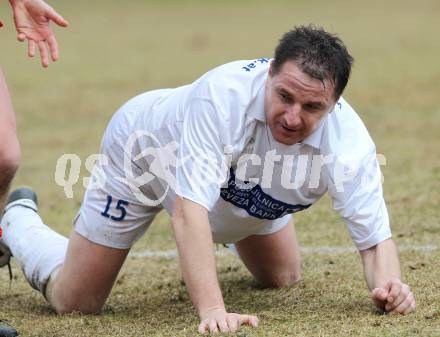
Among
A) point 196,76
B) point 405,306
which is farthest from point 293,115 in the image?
point 196,76

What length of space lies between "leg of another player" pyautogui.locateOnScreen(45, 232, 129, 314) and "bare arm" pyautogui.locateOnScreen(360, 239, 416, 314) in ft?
4.77

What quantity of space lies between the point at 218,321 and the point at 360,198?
0.88m

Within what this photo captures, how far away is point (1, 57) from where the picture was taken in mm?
17562

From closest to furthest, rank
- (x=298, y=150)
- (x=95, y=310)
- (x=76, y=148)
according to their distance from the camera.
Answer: (x=298, y=150) < (x=95, y=310) < (x=76, y=148)

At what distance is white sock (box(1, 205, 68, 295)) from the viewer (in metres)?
5.64

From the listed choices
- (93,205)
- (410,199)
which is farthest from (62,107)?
(93,205)

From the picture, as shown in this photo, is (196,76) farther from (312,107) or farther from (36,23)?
(312,107)

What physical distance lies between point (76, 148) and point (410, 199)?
403cm

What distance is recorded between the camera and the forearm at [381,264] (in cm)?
444

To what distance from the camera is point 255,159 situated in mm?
4516

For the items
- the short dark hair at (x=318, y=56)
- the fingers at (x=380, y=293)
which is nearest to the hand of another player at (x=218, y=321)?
the fingers at (x=380, y=293)

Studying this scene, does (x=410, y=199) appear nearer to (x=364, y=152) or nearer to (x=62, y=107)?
(x=364, y=152)

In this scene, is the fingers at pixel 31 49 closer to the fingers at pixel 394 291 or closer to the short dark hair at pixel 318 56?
the short dark hair at pixel 318 56

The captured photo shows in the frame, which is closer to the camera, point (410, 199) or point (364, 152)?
point (364, 152)
